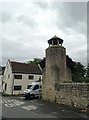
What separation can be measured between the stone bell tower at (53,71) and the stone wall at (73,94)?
1059 mm

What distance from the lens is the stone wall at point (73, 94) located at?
16073mm

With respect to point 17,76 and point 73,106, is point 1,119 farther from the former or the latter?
point 17,76

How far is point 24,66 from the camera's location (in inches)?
1698

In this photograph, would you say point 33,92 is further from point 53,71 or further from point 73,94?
point 73,94

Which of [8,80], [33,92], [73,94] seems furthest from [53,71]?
[8,80]

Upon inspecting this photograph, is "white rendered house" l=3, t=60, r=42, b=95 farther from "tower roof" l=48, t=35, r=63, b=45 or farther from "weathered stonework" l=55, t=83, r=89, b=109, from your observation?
"weathered stonework" l=55, t=83, r=89, b=109

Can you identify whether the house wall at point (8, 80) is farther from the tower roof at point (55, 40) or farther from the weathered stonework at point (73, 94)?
the weathered stonework at point (73, 94)

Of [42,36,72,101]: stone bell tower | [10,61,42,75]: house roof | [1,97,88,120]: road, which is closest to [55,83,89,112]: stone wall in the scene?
[42,36,72,101]: stone bell tower

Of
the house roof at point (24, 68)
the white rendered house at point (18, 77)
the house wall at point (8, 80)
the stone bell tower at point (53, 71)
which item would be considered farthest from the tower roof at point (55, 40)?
the house wall at point (8, 80)

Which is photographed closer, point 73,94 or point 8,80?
point 73,94

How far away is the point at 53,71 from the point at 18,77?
1911 centimetres

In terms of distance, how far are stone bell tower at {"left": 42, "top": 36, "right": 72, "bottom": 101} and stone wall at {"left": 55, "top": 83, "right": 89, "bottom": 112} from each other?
3.48 feet

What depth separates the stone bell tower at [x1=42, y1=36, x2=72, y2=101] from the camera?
2161cm

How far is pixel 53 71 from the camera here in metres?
21.8
